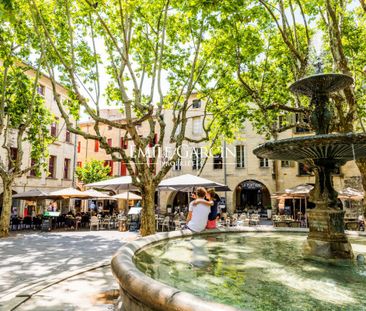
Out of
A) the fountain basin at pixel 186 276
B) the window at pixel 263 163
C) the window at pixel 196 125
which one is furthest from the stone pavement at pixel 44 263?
the window at pixel 196 125

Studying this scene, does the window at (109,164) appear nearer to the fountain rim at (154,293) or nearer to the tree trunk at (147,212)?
the tree trunk at (147,212)

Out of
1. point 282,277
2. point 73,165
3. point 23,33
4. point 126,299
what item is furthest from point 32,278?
point 73,165

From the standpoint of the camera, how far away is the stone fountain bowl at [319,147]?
457 cm

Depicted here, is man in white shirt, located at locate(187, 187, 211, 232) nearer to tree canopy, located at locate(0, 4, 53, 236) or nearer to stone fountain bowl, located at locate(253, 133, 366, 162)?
stone fountain bowl, located at locate(253, 133, 366, 162)

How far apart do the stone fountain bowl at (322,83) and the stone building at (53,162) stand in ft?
65.8

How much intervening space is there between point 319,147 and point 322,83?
1400 mm

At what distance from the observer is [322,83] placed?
5.63 m

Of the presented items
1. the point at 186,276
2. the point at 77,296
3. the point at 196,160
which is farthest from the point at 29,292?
the point at 196,160

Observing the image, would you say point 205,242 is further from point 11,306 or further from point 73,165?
point 73,165

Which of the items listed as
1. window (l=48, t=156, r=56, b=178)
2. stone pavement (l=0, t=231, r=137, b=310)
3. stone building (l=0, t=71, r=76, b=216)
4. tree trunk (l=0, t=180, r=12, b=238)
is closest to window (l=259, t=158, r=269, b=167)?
stone building (l=0, t=71, r=76, b=216)

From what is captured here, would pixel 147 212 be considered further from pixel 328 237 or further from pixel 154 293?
pixel 154 293

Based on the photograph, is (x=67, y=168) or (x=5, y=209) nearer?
(x=5, y=209)

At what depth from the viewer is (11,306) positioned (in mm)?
4031

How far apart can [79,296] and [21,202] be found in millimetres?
21877
